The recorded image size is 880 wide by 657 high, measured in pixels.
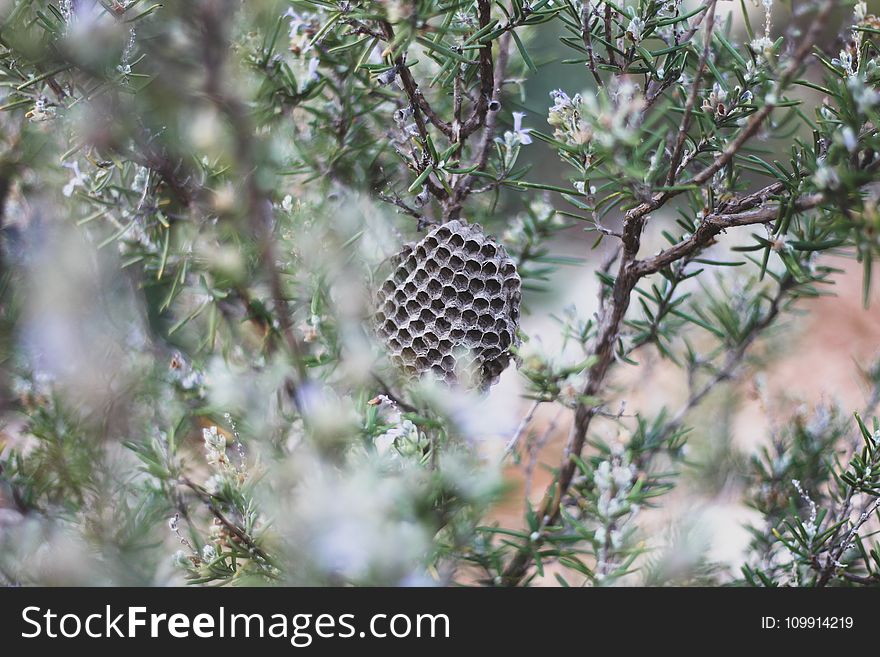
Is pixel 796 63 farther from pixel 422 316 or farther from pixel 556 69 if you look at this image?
pixel 556 69

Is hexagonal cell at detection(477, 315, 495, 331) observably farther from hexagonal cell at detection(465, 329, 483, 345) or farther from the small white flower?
the small white flower

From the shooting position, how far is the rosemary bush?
1.23 ft

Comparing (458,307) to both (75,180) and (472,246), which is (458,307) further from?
(75,180)

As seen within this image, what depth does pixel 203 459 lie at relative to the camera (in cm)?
57

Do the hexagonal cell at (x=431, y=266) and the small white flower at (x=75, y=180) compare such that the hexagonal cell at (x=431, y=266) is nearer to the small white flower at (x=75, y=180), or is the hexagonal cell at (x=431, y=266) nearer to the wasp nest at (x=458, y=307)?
the wasp nest at (x=458, y=307)

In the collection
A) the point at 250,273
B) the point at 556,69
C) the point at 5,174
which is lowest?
the point at 250,273

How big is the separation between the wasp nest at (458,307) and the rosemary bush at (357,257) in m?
0.02

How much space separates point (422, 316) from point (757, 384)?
1.13 ft

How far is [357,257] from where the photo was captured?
1.72ft

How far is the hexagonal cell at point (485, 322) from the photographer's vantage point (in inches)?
16.4

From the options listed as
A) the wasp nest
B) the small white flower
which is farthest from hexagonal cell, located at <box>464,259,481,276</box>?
the small white flower

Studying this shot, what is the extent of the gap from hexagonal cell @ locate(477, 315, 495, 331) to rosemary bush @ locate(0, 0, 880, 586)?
0.03 metres

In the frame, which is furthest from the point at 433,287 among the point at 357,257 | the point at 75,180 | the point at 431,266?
the point at 75,180
